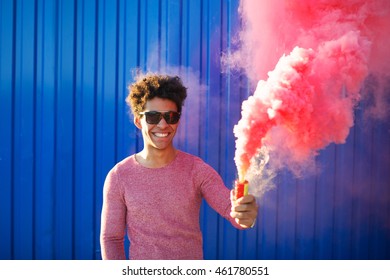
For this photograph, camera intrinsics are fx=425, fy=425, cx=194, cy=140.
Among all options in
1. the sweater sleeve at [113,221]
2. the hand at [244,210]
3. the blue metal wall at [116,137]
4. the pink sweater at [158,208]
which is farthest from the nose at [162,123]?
the blue metal wall at [116,137]

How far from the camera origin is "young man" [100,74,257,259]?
236cm

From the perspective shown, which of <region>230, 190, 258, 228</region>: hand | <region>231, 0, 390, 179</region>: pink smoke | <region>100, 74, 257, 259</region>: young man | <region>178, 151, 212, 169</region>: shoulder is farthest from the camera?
<region>231, 0, 390, 179</region>: pink smoke

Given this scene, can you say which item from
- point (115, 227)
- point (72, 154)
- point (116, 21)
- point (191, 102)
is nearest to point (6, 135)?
point (72, 154)

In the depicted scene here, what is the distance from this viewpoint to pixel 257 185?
13.6ft

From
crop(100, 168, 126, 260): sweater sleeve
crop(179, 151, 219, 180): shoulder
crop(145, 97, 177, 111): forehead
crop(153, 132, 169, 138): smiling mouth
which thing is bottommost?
crop(100, 168, 126, 260): sweater sleeve

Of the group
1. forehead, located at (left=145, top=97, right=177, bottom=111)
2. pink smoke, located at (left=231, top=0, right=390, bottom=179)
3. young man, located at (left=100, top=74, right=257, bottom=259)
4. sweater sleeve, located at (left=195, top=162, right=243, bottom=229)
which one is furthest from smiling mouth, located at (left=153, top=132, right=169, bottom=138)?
pink smoke, located at (left=231, top=0, right=390, bottom=179)

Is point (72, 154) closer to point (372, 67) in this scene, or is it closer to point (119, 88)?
point (119, 88)

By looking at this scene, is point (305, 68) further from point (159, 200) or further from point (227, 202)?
point (159, 200)

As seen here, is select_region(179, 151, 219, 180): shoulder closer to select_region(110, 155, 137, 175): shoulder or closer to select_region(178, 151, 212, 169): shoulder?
select_region(178, 151, 212, 169): shoulder

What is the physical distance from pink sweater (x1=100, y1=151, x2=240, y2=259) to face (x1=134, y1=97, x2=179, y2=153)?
15 centimetres

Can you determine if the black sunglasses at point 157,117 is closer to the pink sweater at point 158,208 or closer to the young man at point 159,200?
the young man at point 159,200

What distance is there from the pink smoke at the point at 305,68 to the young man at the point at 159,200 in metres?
0.27

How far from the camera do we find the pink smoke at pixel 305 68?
2746 mm

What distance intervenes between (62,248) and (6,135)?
122 cm
